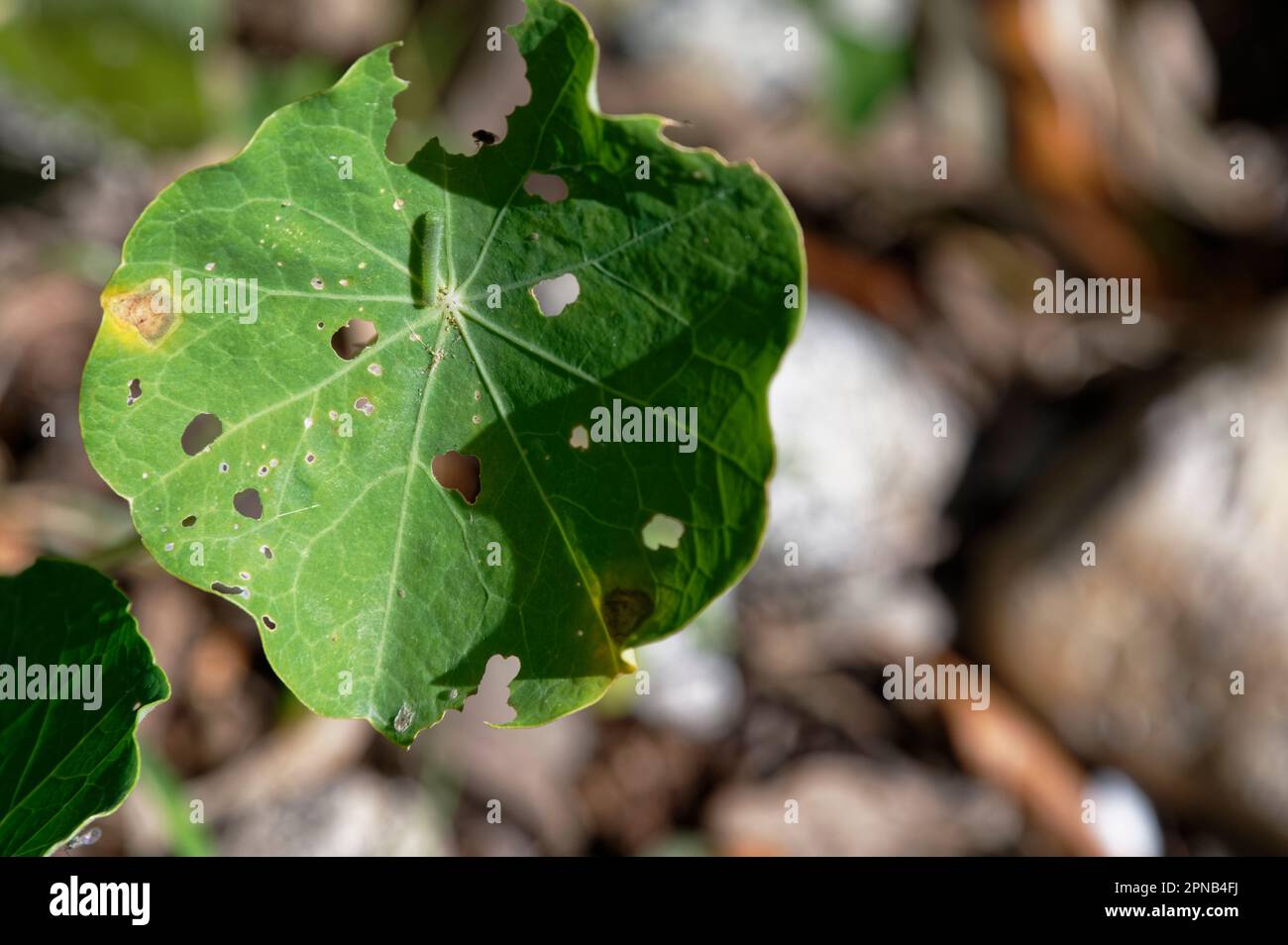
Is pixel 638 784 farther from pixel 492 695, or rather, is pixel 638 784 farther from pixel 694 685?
pixel 492 695

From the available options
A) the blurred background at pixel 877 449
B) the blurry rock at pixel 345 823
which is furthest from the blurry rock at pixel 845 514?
the blurry rock at pixel 345 823

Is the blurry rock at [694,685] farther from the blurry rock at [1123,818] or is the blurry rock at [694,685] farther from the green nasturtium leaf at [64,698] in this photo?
the green nasturtium leaf at [64,698]

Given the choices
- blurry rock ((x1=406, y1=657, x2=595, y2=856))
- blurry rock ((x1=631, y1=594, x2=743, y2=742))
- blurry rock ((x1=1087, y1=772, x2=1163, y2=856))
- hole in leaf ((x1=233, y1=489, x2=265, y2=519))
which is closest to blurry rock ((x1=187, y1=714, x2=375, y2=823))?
blurry rock ((x1=406, y1=657, x2=595, y2=856))

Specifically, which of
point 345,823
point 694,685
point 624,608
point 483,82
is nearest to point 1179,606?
point 694,685

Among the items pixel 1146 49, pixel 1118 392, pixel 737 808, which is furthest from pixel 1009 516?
pixel 1146 49

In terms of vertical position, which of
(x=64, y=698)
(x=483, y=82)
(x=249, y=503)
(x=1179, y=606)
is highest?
(x=483, y=82)

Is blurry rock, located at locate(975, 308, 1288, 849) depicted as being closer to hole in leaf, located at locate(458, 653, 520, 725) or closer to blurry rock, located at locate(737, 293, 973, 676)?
blurry rock, located at locate(737, 293, 973, 676)

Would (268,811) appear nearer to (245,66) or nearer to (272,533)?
(272,533)
